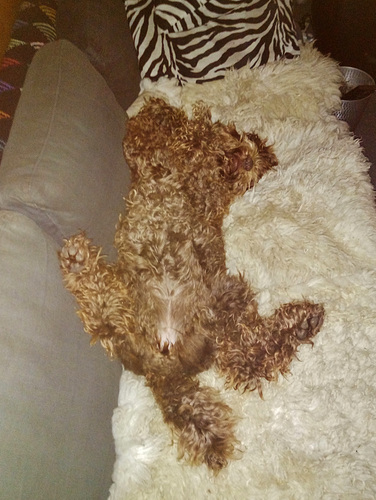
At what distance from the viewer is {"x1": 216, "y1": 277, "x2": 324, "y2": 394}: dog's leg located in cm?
177

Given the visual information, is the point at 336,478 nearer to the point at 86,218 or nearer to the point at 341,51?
the point at 86,218

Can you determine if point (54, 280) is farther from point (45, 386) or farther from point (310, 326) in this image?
point (310, 326)

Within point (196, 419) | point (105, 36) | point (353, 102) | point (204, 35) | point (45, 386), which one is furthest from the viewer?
point (353, 102)

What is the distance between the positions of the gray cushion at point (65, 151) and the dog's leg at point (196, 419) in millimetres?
682

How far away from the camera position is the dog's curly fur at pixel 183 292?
1659 mm

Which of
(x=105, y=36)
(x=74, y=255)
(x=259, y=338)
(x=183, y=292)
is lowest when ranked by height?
(x=259, y=338)

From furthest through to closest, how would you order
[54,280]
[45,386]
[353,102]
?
[353,102]
[54,280]
[45,386]

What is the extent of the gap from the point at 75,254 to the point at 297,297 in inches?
40.7

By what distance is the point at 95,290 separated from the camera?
5.89 feet

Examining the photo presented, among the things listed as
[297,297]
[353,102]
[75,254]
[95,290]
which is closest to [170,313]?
[95,290]

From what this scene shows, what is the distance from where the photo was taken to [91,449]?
4.65ft

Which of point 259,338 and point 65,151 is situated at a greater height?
point 65,151

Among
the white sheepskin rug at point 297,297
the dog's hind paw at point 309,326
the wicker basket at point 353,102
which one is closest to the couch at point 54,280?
the white sheepskin rug at point 297,297

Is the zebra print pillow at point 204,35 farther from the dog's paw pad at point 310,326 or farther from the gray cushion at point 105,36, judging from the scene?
the dog's paw pad at point 310,326
